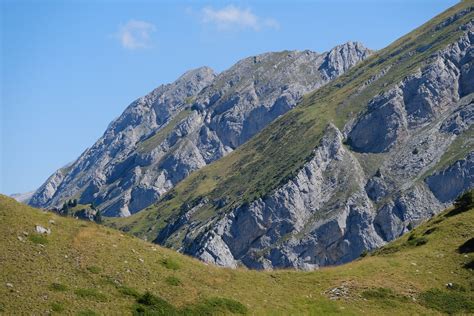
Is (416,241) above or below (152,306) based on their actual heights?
below

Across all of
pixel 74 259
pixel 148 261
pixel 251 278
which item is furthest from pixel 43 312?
pixel 251 278

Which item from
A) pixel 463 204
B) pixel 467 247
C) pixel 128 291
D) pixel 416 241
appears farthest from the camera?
pixel 463 204

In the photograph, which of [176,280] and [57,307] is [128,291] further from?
[57,307]

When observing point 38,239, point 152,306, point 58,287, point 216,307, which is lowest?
point 216,307

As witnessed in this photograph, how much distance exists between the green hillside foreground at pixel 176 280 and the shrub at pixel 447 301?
7 cm

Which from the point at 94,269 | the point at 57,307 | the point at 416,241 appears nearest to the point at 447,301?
the point at 416,241

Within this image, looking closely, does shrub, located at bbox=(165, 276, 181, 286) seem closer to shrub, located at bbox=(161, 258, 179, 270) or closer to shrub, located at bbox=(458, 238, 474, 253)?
shrub, located at bbox=(161, 258, 179, 270)

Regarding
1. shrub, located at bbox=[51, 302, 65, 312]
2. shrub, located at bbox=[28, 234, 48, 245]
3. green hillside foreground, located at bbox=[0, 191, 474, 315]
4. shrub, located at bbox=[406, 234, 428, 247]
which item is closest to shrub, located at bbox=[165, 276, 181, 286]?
green hillside foreground, located at bbox=[0, 191, 474, 315]

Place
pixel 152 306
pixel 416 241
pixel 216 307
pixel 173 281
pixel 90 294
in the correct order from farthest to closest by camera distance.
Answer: pixel 416 241, pixel 173 281, pixel 216 307, pixel 152 306, pixel 90 294

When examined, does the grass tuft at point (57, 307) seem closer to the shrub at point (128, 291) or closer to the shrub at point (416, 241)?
the shrub at point (128, 291)

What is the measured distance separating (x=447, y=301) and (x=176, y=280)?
2042 cm

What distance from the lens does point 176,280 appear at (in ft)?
133

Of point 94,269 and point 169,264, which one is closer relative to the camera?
point 94,269

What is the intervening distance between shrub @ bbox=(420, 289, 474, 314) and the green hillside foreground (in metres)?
0.07
